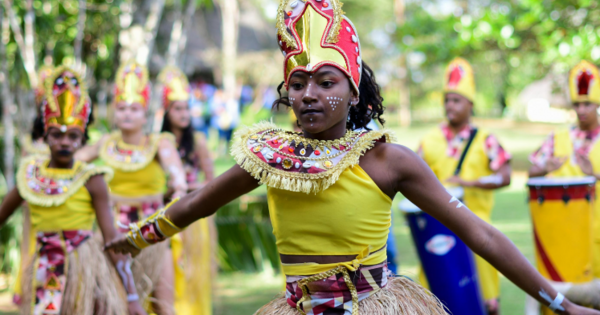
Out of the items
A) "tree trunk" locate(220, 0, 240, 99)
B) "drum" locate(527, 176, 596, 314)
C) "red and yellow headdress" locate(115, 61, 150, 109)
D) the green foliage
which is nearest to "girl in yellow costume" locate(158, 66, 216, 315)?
"red and yellow headdress" locate(115, 61, 150, 109)

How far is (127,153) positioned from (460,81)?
3.15 metres

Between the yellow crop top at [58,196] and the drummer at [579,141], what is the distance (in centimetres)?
372

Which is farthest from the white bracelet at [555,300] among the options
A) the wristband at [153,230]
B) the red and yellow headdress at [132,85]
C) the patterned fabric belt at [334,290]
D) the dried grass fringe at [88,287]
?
the red and yellow headdress at [132,85]

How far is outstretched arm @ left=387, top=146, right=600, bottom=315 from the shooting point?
229cm

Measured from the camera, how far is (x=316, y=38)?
2.31m

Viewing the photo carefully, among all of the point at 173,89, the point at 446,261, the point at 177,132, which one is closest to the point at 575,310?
the point at 446,261

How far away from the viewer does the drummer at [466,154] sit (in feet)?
17.4

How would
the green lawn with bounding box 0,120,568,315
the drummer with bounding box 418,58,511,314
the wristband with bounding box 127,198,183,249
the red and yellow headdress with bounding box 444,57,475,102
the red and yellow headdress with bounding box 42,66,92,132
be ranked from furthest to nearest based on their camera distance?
the green lawn with bounding box 0,120,568,315 < the red and yellow headdress with bounding box 444,57,475,102 < the drummer with bounding box 418,58,511,314 < the red and yellow headdress with bounding box 42,66,92,132 < the wristband with bounding box 127,198,183,249

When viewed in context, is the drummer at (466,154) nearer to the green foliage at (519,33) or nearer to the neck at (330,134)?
the neck at (330,134)

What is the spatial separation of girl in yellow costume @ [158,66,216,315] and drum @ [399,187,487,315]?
2.17m

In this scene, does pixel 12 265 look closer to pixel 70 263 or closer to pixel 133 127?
pixel 133 127

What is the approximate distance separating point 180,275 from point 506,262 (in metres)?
3.85

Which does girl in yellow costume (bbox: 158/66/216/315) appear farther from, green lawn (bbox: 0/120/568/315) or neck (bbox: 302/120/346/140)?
neck (bbox: 302/120/346/140)

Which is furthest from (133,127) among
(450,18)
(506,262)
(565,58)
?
(450,18)
